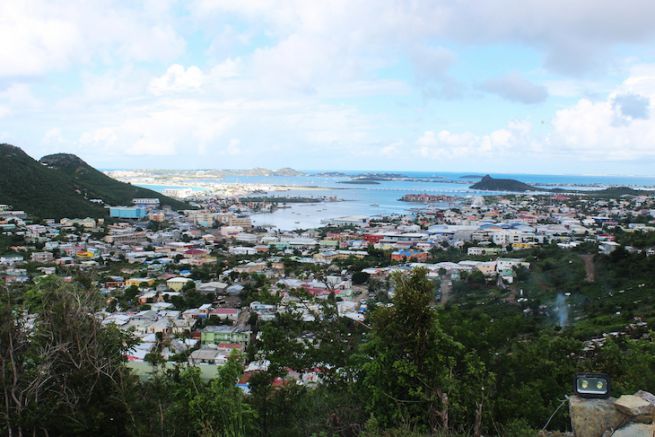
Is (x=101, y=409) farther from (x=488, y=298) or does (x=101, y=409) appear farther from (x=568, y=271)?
(x=568, y=271)

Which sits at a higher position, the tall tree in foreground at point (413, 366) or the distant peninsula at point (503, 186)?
the distant peninsula at point (503, 186)

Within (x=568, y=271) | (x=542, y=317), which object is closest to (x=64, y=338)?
(x=542, y=317)

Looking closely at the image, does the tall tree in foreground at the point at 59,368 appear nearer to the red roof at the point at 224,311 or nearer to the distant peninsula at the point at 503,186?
the red roof at the point at 224,311

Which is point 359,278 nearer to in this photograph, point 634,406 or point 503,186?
point 634,406

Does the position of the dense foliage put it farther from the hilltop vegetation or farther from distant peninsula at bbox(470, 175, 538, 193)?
distant peninsula at bbox(470, 175, 538, 193)

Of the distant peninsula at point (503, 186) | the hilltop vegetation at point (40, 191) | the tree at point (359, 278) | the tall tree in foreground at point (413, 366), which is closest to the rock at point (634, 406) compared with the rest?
the tall tree in foreground at point (413, 366)

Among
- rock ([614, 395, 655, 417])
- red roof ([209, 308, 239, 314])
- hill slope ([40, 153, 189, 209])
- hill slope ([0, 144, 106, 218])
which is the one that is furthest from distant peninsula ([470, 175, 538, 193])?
rock ([614, 395, 655, 417])
